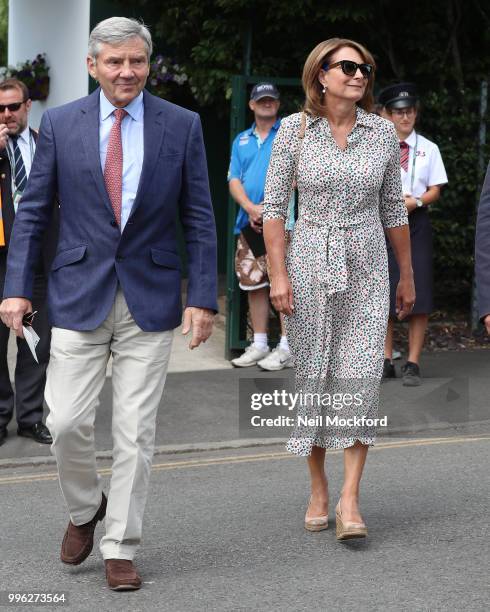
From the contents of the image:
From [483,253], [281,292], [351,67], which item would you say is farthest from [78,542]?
[351,67]

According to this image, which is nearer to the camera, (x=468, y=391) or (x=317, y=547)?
(x=317, y=547)

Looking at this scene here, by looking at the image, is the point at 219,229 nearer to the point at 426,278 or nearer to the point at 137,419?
the point at 426,278

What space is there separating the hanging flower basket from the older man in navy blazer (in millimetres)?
9355

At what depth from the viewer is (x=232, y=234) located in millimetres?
10281

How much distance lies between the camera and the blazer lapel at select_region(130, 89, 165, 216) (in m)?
5.12

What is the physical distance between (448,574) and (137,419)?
142 cm

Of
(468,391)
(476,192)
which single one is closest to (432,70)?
(476,192)

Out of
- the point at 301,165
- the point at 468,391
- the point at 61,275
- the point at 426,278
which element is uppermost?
the point at 301,165

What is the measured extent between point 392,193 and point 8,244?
2547 millimetres

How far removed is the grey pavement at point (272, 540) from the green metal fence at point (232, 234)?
2.67m

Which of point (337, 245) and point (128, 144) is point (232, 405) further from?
point (128, 144)

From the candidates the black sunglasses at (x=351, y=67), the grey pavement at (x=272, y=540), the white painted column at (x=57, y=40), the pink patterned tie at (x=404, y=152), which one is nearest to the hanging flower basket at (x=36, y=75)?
the white painted column at (x=57, y=40)

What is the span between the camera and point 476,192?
36.7 feet

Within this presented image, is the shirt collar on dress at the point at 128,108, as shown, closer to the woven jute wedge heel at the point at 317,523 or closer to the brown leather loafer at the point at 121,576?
the brown leather loafer at the point at 121,576
